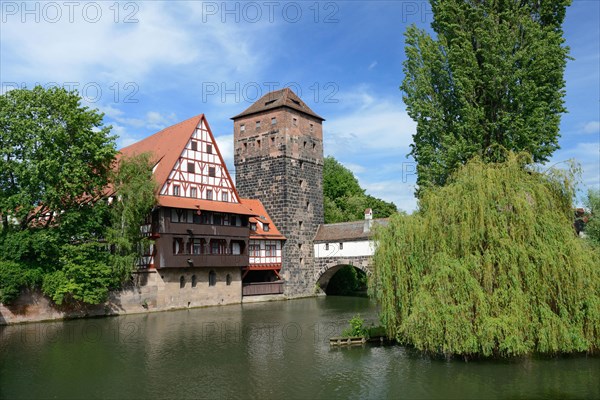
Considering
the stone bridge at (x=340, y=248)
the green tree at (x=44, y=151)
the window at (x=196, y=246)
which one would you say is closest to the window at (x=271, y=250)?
the stone bridge at (x=340, y=248)

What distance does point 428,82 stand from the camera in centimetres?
2495

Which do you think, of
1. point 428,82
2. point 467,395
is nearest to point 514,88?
point 428,82

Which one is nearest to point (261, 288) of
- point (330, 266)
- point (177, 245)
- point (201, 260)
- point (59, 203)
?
point (330, 266)

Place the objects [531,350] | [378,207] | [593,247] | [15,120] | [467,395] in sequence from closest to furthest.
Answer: [467,395] → [531,350] → [593,247] → [15,120] → [378,207]

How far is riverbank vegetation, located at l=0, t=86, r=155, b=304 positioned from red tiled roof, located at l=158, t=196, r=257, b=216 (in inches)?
76.7

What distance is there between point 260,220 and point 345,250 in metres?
7.36

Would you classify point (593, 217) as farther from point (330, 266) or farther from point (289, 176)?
point (289, 176)

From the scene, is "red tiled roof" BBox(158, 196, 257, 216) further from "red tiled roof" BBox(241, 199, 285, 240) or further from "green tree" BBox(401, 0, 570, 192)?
"green tree" BBox(401, 0, 570, 192)

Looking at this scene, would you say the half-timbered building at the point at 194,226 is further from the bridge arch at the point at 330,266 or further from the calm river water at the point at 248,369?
the calm river water at the point at 248,369

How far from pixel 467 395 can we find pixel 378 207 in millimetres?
50789

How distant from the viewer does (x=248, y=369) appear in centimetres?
1650

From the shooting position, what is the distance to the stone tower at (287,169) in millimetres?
43219

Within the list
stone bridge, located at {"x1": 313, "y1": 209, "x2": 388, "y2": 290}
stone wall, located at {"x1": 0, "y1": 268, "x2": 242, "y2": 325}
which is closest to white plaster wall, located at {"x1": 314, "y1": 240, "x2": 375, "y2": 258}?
stone bridge, located at {"x1": 313, "y1": 209, "x2": 388, "y2": 290}

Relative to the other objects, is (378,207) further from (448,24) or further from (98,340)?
(98,340)
